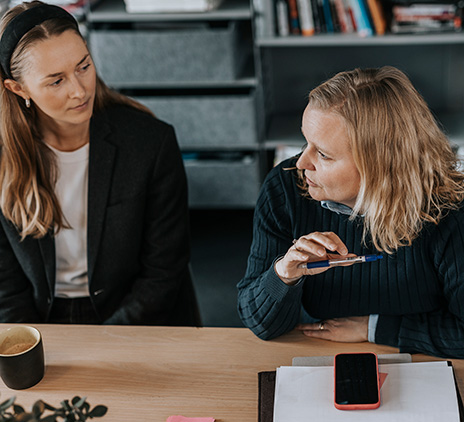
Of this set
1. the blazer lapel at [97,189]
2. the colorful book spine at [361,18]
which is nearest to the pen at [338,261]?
the blazer lapel at [97,189]

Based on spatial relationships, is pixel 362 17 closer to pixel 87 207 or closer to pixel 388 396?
pixel 87 207

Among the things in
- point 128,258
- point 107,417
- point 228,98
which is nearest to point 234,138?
point 228,98

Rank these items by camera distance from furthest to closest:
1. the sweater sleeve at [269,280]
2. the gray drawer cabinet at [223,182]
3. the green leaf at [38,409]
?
the gray drawer cabinet at [223,182] < the sweater sleeve at [269,280] < the green leaf at [38,409]

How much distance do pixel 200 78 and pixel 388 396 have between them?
188 centimetres

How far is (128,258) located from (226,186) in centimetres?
129

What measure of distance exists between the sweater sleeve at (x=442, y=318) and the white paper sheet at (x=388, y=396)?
0.21 ft

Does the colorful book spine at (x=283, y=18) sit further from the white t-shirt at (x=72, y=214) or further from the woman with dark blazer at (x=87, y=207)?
the white t-shirt at (x=72, y=214)

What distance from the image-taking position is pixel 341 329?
4.20 feet

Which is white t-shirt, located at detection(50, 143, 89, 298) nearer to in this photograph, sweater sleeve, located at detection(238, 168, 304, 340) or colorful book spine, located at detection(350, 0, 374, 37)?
sweater sleeve, located at detection(238, 168, 304, 340)

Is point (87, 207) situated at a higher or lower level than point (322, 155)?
lower

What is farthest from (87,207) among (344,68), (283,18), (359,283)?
(344,68)

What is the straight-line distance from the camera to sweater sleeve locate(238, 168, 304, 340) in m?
1.28

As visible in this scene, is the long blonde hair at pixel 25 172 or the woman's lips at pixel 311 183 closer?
the woman's lips at pixel 311 183

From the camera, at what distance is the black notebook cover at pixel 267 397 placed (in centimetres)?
110
